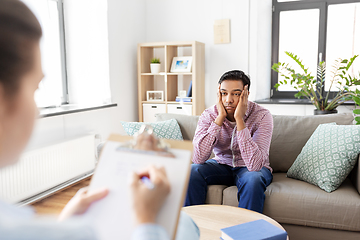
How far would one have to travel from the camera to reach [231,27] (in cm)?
414

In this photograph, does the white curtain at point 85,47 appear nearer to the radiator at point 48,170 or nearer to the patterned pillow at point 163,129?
the radiator at point 48,170

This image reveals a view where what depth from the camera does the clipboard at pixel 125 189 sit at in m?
0.45

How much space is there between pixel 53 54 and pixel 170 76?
1.53m

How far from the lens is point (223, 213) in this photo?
4.93ft

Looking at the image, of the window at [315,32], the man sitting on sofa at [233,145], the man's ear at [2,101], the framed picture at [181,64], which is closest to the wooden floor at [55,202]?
the man sitting on sofa at [233,145]

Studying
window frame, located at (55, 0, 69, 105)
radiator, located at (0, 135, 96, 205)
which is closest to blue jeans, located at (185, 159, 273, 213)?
radiator, located at (0, 135, 96, 205)

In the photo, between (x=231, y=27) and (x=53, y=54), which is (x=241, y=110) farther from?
(x=231, y=27)

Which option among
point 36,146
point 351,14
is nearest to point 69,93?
point 36,146

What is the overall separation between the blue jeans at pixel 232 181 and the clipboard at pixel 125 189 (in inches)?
53.5

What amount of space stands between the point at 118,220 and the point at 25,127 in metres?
0.18

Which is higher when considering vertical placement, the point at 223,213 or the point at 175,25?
the point at 175,25

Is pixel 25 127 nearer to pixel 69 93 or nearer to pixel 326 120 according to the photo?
pixel 326 120

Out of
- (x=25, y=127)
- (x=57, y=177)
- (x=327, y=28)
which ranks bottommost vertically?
(x=57, y=177)

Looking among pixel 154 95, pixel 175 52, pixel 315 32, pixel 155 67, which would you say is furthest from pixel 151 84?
pixel 315 32
